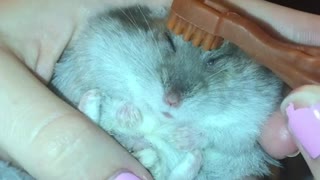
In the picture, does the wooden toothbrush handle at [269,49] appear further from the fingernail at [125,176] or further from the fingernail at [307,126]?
the fingernail at [125,176]

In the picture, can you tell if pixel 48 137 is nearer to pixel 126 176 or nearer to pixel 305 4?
pixel 126 176

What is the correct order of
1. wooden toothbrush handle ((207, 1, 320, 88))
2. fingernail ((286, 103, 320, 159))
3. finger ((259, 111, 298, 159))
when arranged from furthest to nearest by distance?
finger ((259, 111, 298, 159)) < wooden toothbrush handle ((207, 1, 320, 88)) < fingernail ((286, 103, 320, 159))

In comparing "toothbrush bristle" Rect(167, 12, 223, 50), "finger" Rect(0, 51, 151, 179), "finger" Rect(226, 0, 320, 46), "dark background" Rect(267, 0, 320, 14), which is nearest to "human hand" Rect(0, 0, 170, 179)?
"finger" Rect(0, 51, 151, 179)

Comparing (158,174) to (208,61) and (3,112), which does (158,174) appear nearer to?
(208,61)

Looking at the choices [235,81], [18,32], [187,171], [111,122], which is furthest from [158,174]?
[18,32]

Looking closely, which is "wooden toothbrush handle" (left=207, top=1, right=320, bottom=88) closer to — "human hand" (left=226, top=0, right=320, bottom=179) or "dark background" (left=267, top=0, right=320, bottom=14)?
"human hand" (left=226, top=0, right=320, bottom=179)

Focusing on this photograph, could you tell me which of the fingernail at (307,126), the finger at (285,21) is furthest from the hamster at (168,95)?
the fingernail at (307,126)
